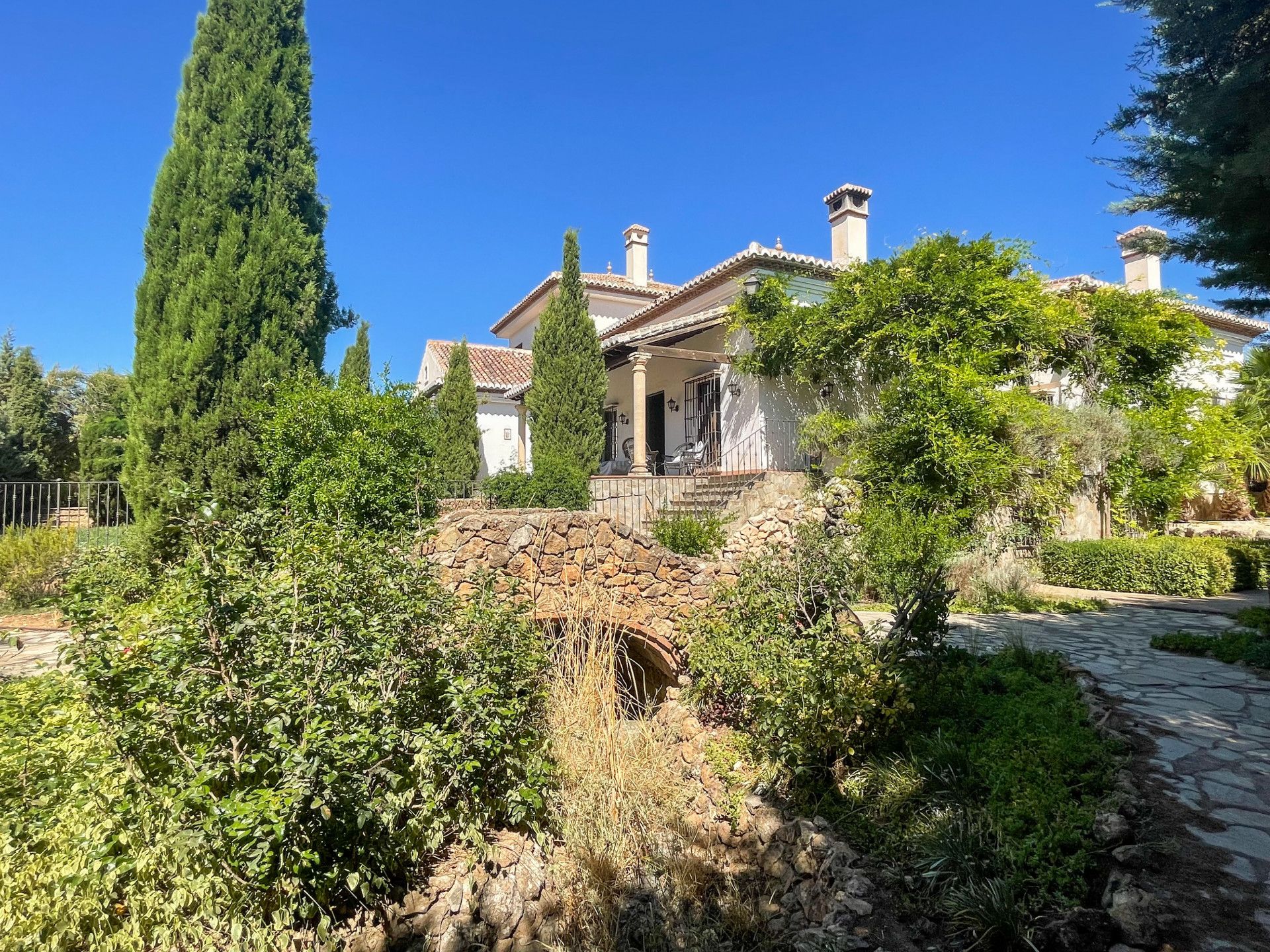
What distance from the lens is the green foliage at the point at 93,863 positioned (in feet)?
9.42

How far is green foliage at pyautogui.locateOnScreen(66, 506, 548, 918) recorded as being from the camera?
124 inches

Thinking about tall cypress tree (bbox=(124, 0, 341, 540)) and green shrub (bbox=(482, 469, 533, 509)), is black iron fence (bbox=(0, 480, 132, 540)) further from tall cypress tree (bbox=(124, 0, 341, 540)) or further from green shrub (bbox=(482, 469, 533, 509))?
green shrub (bbox=(482, 469, 533, 509))

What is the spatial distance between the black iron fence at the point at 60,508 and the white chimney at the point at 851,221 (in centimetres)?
1512

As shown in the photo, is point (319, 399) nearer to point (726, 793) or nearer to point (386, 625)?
point (386, 625)

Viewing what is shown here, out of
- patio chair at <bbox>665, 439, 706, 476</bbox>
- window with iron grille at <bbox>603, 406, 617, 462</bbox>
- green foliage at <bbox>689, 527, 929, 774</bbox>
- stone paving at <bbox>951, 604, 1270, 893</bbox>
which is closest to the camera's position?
stone paving at <bbox>951, 604, 1270, 893</bbox>

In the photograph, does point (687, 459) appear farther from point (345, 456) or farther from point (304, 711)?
point (304, 711)

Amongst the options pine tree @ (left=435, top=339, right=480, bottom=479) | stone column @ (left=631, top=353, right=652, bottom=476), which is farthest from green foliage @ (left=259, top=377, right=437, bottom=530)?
pine tree @ (left=435, top=339, right=480, bottom=479)

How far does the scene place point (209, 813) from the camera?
3135 millimetres

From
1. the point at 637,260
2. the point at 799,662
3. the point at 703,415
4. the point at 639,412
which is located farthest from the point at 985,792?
the point at 637,260

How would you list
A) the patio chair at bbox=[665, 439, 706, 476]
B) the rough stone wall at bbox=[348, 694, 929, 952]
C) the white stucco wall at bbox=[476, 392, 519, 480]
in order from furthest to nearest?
the white stucco wall at bbox=[476, 392, 519, 480] < the patio chair at bbox=[665, 439, 706, 476] < the rough stone wall at bbox=[348, 694, 929, 952]

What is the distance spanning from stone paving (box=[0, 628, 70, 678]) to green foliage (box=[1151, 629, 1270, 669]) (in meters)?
9.61

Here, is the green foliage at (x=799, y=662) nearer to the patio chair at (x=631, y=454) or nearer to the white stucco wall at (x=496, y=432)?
the patio chair at (x=631, y=454)

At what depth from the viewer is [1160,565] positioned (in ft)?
31.6

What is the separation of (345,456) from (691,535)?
16.2 feet
